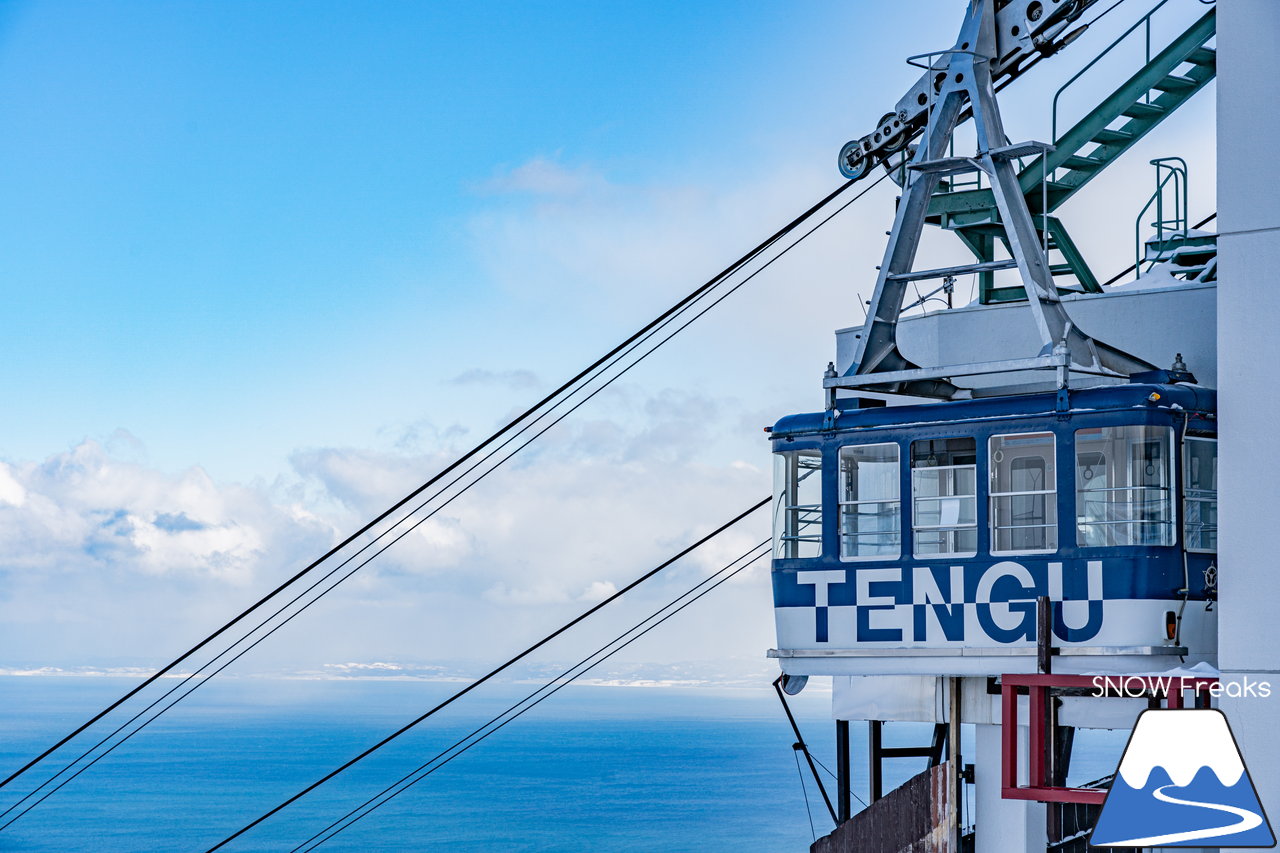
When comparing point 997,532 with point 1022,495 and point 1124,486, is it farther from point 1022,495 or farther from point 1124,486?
point 1124,486

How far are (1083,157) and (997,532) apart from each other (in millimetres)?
6587

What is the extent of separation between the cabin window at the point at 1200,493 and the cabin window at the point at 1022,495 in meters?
1.38

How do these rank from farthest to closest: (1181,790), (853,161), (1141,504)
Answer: (853,161)
(1141,504)
(1181,790)

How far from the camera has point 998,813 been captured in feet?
61.9

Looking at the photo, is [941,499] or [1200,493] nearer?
[1200,493]

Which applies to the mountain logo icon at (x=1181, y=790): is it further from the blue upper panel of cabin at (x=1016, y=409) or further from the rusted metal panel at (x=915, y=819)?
the rusted metal panel at (x=915, y=819)

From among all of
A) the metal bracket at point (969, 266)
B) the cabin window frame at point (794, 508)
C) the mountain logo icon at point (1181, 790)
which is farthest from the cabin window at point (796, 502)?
the mountain logo icon at point (1181, 790)

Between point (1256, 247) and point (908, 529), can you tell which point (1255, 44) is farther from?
point (908, 529)

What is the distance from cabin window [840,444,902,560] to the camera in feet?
60.3

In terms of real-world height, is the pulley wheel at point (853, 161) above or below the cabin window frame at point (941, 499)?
above

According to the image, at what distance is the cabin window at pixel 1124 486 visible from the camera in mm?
16859

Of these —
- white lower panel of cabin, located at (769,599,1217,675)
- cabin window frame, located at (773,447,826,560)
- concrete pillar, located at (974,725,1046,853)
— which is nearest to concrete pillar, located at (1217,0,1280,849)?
white lower panel of cabin, located at (769,599,1217,675)

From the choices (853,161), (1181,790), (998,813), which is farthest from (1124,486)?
(1181,790)

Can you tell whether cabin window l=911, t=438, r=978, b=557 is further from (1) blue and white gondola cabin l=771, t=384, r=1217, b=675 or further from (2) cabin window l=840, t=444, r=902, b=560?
(2) cabin window l=840, t=444, r=902, b=560
